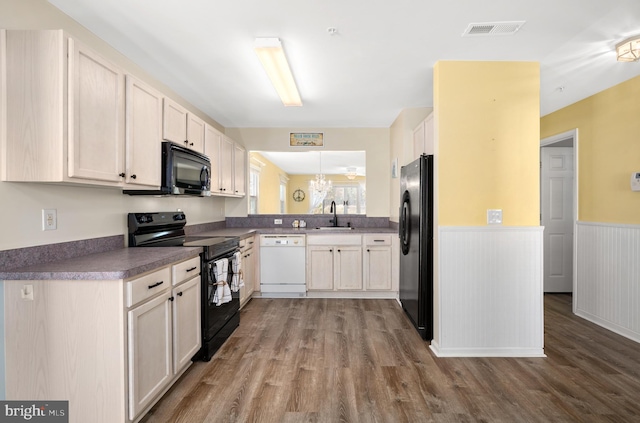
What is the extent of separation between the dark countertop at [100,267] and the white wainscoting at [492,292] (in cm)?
218

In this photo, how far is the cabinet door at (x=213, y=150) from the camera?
11.9 feet

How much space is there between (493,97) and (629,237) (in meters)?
2.00

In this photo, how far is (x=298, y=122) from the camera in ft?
15.7

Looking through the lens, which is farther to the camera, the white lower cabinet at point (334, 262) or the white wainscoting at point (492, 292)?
the white lower cabinet at point (334, 262)

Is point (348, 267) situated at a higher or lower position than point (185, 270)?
lower

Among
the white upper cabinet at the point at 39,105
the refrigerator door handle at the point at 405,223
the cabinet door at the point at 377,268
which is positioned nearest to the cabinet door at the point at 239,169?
the cabinet door at the point at 377,268

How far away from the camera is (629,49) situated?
2408 mm

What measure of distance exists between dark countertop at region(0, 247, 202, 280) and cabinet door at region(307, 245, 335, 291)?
7.64 ft

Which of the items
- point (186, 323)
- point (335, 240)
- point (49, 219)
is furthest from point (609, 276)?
point (49, 219)

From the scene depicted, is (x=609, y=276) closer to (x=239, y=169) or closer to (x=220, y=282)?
(x=220, y=282)

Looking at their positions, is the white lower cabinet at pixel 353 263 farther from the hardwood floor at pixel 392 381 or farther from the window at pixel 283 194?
the hardwood floor at pixel 392 381

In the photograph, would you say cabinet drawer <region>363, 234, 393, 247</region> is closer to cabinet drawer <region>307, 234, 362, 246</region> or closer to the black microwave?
cabinet drawer <region>307, 234, 362, 246</region>

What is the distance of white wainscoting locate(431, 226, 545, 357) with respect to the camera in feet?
9.02

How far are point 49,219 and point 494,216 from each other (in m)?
3.22
